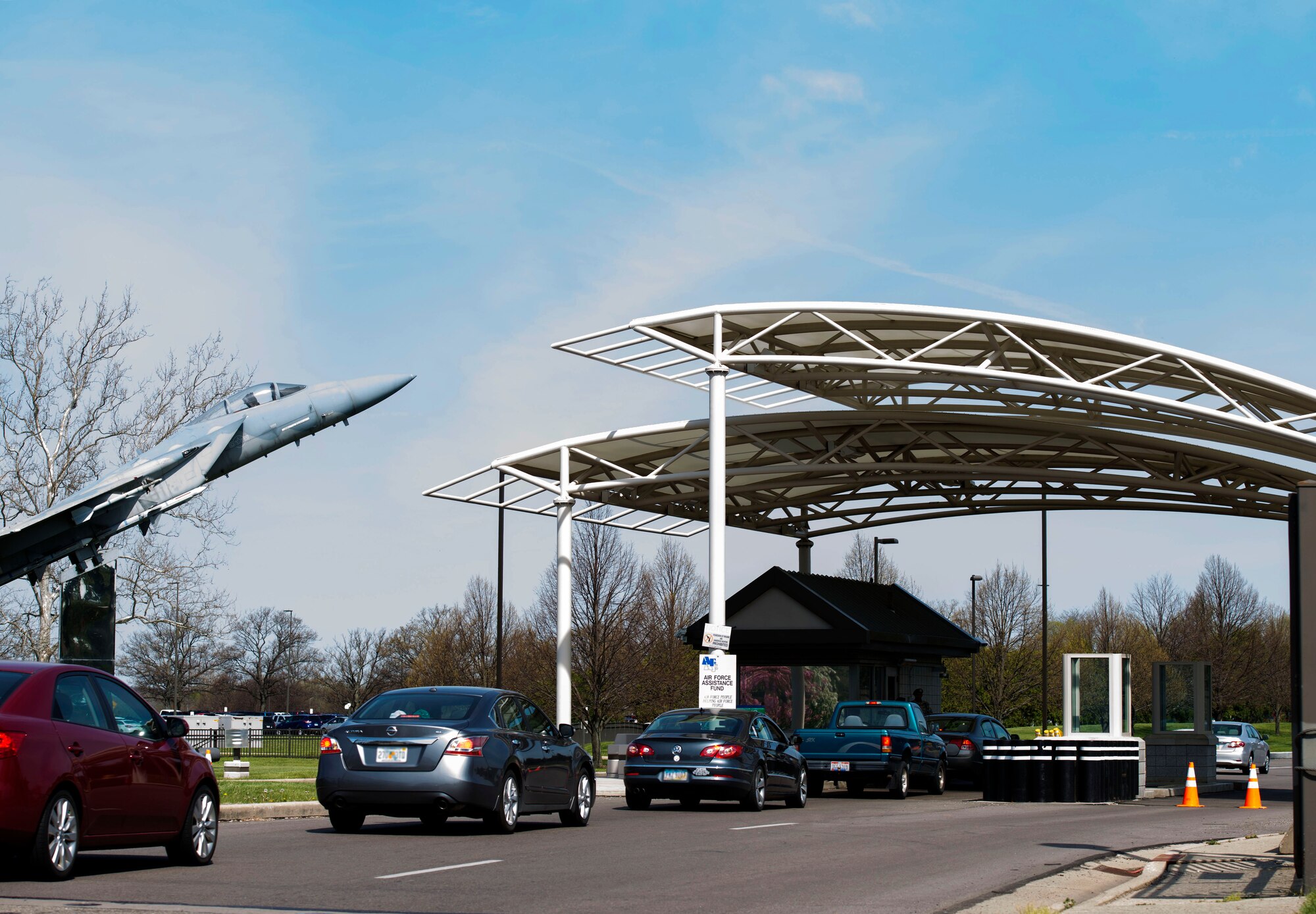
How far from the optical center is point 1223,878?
11312 millimetres

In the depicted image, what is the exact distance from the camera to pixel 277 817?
18.1 m

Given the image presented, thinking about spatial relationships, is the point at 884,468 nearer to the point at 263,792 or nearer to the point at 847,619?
the point at 847,619

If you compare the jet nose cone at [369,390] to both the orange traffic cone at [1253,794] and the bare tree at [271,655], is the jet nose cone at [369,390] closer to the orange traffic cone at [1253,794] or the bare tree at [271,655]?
the orange traffic cone at [1253,794]

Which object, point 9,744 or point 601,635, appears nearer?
point 9,744

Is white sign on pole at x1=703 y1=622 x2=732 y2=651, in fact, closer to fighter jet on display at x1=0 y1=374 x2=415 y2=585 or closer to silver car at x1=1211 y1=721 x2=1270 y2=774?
fighter jet on display at x1=0 y1=374 x2=415 y2=585

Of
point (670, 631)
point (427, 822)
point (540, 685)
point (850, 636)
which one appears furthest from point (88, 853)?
point (670, 631)

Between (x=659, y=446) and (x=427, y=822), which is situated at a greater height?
(x=659, y=446)

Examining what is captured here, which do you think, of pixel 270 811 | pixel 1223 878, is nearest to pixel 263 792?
pixel 270 811

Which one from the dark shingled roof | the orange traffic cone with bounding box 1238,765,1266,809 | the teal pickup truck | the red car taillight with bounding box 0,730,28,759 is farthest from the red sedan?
the dark shingled roof

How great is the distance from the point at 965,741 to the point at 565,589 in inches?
349

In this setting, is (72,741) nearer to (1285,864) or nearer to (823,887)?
(823,887)

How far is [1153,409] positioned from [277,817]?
58.9ft

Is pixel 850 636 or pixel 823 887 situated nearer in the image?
pixel 823 887

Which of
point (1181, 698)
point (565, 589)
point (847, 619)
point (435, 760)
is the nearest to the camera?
point (435, 760)
